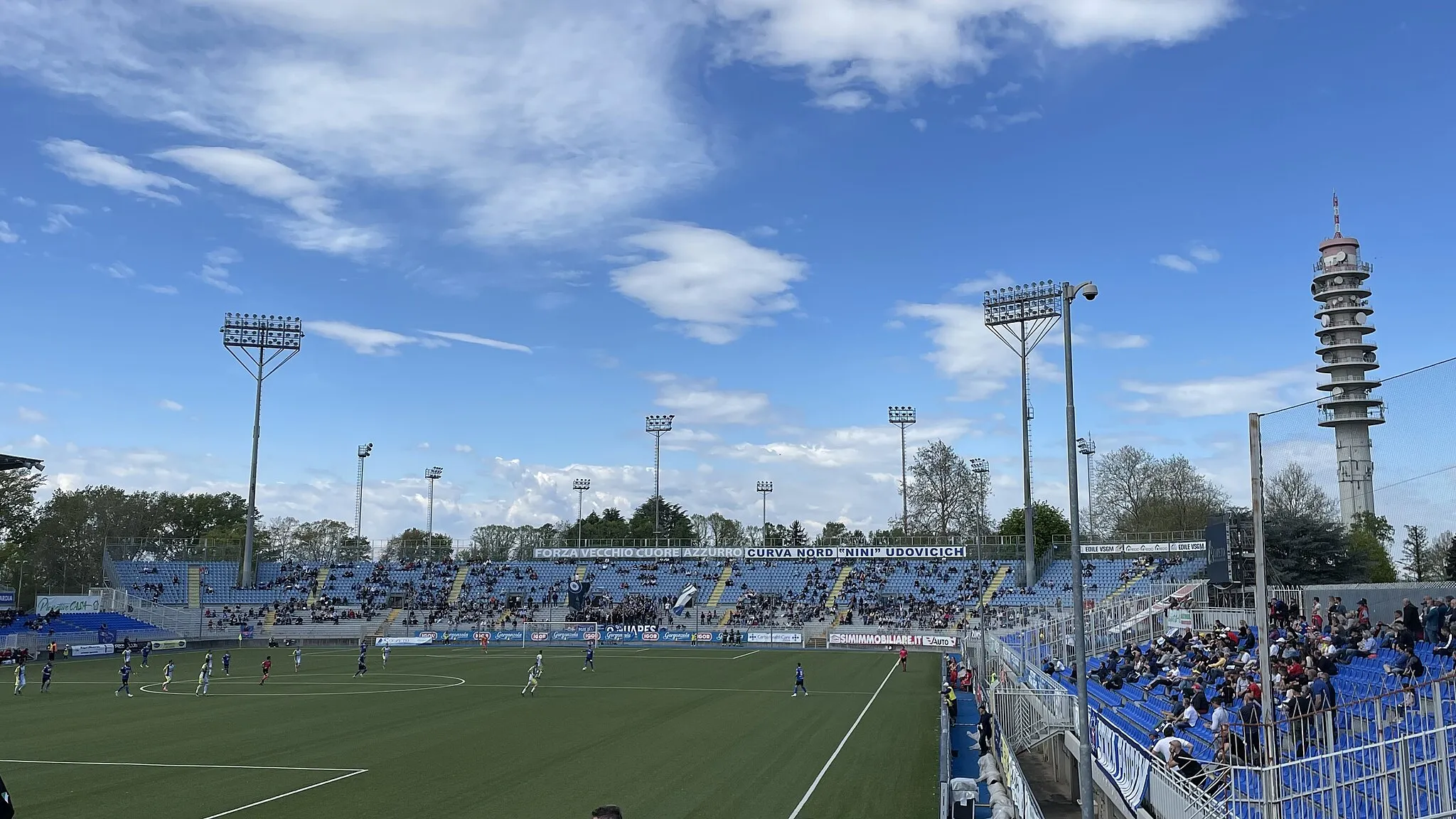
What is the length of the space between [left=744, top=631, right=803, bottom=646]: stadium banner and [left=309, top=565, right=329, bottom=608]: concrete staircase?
37889mm

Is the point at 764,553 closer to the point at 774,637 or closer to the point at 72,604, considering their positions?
the point at 774,637

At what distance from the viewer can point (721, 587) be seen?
8581cm

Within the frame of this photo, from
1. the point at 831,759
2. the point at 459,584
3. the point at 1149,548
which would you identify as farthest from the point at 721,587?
the point at 831,759

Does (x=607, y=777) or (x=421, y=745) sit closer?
(x=607, y=777)

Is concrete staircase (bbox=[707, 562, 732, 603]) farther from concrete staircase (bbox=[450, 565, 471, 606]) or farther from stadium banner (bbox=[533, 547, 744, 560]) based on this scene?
concrete staircase (bbox=[450, 565, 471, 606])

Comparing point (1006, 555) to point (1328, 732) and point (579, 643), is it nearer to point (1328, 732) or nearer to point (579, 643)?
point (579, 643)

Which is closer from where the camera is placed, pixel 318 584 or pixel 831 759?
pixel 831 759

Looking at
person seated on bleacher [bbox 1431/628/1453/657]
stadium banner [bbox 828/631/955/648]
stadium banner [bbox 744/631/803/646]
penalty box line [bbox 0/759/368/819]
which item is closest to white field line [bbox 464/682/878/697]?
penalty box line [bbox 0/759/368/819]

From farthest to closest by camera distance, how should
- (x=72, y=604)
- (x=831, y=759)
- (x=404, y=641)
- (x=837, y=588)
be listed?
(x=837, y=588) → (x=72, y=604) → (x=404, y=641) → (x=831, y=759)

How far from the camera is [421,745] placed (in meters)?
27.7

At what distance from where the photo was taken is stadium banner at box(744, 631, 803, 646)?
72500 millimetres

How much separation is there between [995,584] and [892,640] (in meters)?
13.5

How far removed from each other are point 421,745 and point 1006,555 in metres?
64.2

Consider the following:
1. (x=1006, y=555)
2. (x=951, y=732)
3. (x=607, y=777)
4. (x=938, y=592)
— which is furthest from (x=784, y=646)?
(x=607, y=777)
